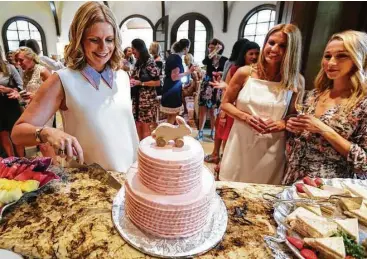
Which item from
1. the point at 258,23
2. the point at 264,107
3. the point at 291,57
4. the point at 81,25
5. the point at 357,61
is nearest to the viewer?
the point at 81,25

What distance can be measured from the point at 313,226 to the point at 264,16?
893 cm

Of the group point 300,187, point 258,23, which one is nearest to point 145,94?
point 300,187

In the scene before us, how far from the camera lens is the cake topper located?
834 millimetres

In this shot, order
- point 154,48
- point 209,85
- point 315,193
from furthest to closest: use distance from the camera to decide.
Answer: point 154,48
point 209,85
point 315,193

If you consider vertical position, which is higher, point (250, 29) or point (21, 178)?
point (250, 29)

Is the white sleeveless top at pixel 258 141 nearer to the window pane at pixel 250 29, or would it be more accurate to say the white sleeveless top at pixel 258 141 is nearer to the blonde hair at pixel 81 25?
the blonde hair at pixel 81 25

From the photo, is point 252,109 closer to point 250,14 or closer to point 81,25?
point 81,25

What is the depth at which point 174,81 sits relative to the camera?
4074mm

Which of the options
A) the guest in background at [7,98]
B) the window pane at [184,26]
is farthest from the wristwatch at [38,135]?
the window pane at [184,26]

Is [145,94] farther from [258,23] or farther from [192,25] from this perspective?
[192,25]

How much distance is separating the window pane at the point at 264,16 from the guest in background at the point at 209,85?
16.3 ft

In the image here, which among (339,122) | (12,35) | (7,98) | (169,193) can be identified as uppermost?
(12,35)

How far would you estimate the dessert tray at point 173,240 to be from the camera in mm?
768

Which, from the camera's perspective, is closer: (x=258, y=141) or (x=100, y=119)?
(x=100, y=119)
